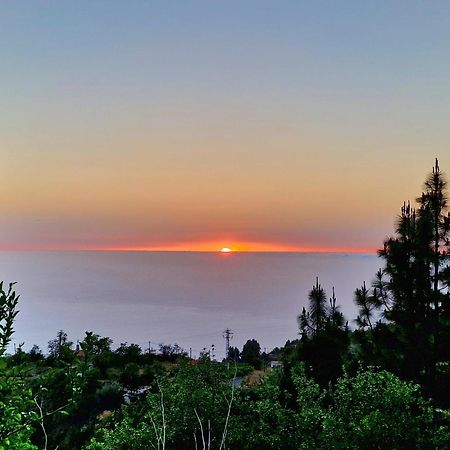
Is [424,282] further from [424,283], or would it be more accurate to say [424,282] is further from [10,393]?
[10,393]

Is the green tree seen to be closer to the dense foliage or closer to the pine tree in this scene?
the dense foliage

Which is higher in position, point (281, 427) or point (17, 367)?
point (17, 367)

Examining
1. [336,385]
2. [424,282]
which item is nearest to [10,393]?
[336,385]

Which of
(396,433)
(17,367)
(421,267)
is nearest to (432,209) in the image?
(421,267)

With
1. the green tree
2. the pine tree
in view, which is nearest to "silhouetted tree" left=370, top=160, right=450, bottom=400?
the pine tree

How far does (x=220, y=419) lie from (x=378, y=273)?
6.30 metres

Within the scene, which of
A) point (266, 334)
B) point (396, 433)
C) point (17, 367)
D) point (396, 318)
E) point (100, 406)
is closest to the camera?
point (17, 367)

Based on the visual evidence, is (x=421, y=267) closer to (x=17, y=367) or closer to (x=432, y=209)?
(x=432, y=209)

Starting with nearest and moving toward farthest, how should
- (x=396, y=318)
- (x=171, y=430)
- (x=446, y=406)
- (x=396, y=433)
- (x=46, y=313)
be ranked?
1. (x=396, y=433)
2. (x=171, y=430)
3. (x=446, y=406)
4. (x=396, y=318)
5. (x=46, y=313)

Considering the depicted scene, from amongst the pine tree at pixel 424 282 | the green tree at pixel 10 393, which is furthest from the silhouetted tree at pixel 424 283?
the green tree at pixel 10 393

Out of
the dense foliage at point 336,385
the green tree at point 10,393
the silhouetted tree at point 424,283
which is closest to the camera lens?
the green tree at point 10,393

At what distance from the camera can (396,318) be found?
1360cm

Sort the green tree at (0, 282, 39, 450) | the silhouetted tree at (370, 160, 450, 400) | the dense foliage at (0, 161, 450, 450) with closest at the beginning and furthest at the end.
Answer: the green tree at (0, 282, 39, 450) < the dense foliage at (0, 161, 450, 450) < the silhouetted tree at (370, 160, 450, 400)

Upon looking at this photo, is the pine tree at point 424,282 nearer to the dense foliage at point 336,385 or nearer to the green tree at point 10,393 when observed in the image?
the dense foliage at point 336,385
